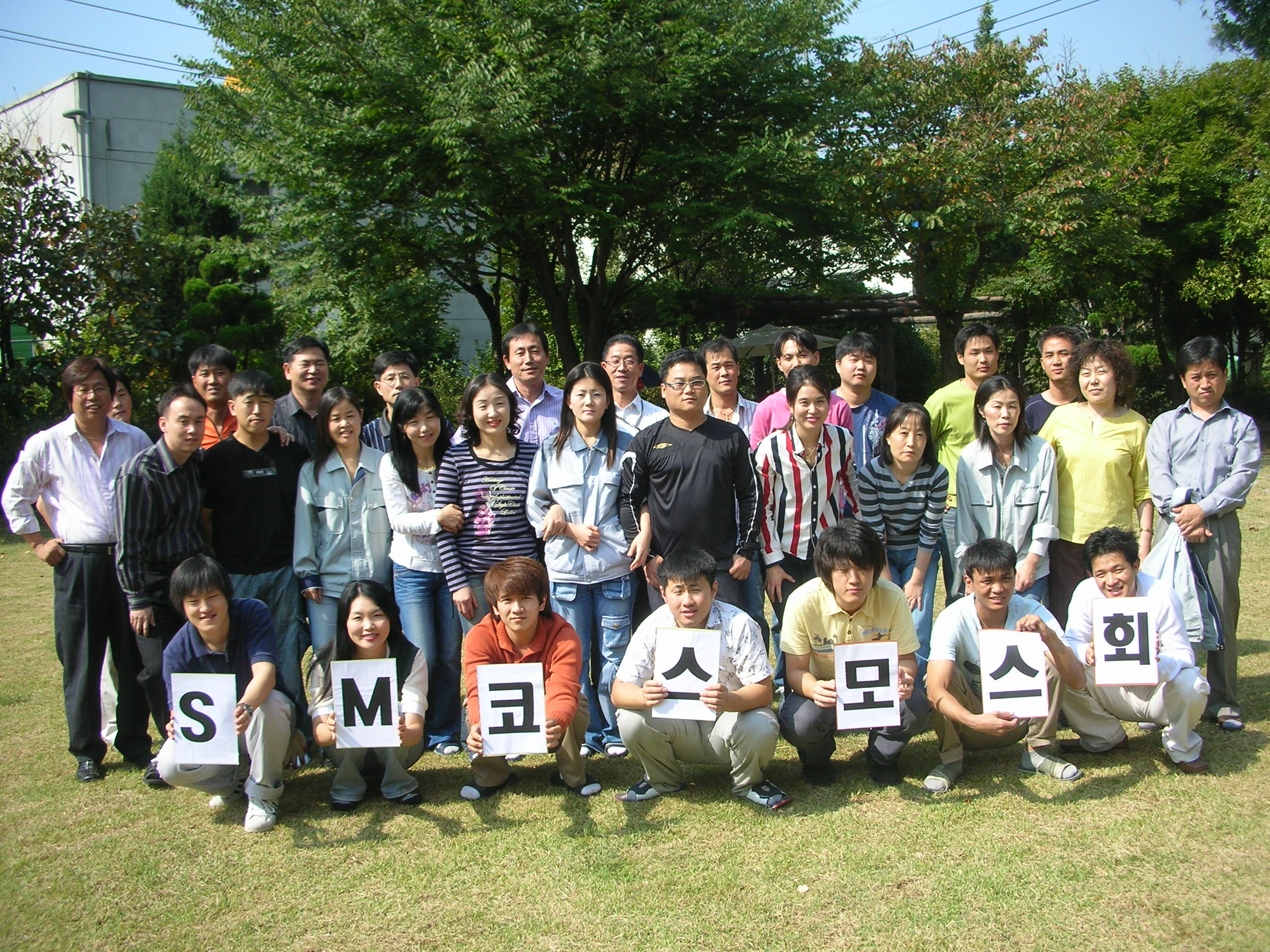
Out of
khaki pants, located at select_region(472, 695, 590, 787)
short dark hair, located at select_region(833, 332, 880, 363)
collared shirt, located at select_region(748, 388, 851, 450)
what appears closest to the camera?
khaki pants, located at select_region(472, 695, 590, 787)

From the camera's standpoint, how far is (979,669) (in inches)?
160

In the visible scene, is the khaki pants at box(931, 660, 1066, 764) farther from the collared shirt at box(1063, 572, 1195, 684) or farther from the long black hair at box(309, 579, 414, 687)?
the long black hair at box(309, 579, 414, 687)

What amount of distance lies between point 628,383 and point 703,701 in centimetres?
184

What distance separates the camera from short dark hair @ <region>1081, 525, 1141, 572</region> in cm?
410

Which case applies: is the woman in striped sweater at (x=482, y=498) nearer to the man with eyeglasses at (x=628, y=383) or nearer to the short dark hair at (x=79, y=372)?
the man with eyeglasses at (x=628, y=383)

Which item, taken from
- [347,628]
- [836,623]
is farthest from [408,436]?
[836,623]

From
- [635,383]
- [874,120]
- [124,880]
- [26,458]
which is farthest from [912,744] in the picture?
[874,120]

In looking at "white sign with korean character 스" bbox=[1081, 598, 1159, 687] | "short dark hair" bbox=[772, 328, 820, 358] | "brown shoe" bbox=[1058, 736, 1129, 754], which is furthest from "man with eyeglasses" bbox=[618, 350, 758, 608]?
"brown shoe" bbox=[1058, 736, 1129, 754]

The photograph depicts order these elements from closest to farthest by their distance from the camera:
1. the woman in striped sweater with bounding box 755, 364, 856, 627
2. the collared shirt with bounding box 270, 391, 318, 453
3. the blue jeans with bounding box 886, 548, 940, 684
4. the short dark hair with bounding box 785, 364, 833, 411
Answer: the short dark hair with bounding box 785, 364, 833, 411
the woman in striped sweater with bounding box 755, 364, 856, 627
the blue jeans with bounding box 886, 548, 940, 684
the collared shirt with bounding box 270, 391, 318, 453

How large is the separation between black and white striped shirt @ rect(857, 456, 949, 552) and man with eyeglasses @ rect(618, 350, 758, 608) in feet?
2.04

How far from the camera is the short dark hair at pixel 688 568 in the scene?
12.6 feet

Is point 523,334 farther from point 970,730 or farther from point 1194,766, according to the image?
point 1194,766

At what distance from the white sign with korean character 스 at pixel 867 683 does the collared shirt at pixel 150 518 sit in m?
2.92

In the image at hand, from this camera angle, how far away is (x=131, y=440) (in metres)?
4.73
